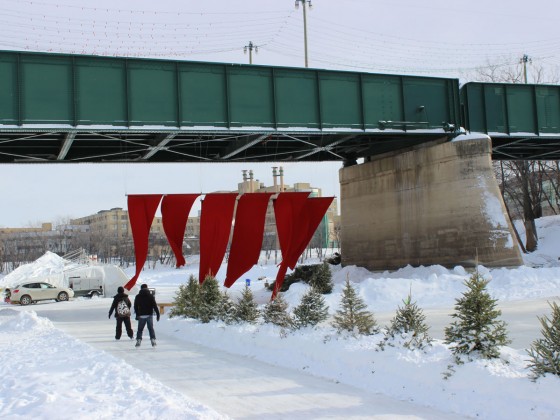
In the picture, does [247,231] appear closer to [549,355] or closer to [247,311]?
[247,311]

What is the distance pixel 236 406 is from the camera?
8.49 m

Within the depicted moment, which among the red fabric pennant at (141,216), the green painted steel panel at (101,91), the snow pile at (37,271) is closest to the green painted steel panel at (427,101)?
the red fabric pennant at (141,216)

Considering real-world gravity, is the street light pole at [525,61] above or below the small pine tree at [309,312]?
above

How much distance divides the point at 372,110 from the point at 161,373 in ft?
67.9

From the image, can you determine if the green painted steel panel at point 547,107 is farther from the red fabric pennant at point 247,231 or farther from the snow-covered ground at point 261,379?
the snow-covered ground at point 261,379

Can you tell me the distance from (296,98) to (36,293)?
2412cm

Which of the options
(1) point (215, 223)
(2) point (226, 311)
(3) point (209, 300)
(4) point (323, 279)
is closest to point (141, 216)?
(1) point (215, 223)

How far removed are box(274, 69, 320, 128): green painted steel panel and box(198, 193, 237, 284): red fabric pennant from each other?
4408mm

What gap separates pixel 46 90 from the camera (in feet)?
79.7

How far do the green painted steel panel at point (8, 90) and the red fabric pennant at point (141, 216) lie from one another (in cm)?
A: 521

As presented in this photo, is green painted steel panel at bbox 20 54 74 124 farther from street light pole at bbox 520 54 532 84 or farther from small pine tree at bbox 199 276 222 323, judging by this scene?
street light pole at bbox 520 54 532 84

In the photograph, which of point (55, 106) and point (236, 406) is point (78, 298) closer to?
point (55, 106)

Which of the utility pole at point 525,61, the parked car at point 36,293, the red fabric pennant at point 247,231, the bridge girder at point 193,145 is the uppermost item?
the utility pole at point 525,61

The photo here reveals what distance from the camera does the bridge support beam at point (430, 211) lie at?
28516mm
